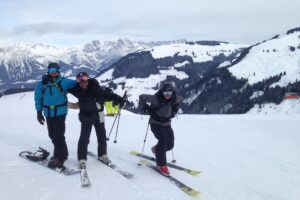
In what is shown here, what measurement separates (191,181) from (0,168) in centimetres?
513

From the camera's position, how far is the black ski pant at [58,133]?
10.2 metres

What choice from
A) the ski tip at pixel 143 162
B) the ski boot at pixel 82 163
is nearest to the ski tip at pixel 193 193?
the ski tip at pixel 143 162

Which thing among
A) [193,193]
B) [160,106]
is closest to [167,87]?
[160,106]

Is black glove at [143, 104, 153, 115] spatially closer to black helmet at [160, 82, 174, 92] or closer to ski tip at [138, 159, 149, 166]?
black helmet at [160, 82, 174, 92]

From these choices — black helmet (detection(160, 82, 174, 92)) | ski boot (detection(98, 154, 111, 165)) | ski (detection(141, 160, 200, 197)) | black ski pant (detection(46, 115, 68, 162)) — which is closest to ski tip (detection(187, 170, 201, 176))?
ski (detection(141, 160, 200, 197))

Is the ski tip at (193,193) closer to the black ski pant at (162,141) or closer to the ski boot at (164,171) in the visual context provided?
the ski boot at (164,171)

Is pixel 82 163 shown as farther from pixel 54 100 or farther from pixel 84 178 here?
pixel 54 100

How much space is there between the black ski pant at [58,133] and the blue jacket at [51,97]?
17 cm

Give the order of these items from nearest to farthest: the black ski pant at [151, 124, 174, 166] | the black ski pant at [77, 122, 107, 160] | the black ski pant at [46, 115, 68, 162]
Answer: the black ski pant at [46, 115, 68, 162], the black ski pant at [77, 122, 107, 160], the black ski pant at [151, 124, 174, 166]

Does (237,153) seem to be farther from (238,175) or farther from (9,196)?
(9,196)

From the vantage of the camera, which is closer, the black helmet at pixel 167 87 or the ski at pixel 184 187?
the ski at pixel 184 187

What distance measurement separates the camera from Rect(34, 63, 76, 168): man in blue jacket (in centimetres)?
1005

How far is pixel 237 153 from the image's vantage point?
14.0m

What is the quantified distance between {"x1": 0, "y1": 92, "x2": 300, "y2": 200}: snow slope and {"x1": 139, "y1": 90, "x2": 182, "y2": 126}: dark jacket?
1530mm
